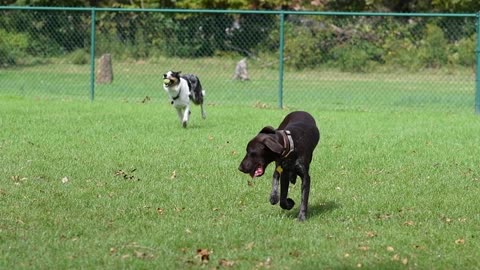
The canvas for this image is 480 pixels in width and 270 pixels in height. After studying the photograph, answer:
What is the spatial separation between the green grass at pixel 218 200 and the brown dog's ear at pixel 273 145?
0.58m

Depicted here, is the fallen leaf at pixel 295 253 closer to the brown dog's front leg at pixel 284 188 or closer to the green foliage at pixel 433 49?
the brown dog's front leg at pixel 284 188

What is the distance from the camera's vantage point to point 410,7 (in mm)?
38031

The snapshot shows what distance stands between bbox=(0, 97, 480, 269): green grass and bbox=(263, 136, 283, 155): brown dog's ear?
582 millimetres

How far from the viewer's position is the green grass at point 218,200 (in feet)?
21.2

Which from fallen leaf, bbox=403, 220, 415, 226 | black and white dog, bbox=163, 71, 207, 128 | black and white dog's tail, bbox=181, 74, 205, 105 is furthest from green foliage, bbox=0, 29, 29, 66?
fallen leaf, bbox=403, 220, 415, 226

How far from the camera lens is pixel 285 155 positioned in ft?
24.2

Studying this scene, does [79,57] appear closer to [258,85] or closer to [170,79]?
[258,85]

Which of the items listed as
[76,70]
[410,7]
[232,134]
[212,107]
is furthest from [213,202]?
[410,7]

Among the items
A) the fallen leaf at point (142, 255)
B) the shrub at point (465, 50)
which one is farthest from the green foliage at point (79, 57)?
the fallen leaf at point (142, 255)

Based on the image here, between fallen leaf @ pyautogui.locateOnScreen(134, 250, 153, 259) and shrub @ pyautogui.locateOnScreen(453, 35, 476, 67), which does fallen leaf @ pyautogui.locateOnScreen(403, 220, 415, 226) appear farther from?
shrub @ pyautogui.locateOnScreen(453, 35, 476, 67)

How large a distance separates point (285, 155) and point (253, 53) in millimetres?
15566

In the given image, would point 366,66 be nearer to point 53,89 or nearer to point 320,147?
point 53,89

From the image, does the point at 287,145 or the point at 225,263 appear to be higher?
the point at 287,145

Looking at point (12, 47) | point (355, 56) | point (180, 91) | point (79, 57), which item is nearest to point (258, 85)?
point (355, 56)
